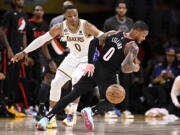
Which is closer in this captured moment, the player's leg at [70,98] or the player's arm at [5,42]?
the player's leg at [70,98]

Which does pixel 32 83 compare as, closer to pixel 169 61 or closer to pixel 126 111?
pixel 126 111

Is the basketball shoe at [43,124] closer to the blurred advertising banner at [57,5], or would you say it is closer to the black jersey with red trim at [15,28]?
the black jersey with red trim at [15,28]

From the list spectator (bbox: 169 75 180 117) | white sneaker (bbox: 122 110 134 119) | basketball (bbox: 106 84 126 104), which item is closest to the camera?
basketball (bbox: 106 84 126 104)

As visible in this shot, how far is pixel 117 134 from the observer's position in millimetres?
8055

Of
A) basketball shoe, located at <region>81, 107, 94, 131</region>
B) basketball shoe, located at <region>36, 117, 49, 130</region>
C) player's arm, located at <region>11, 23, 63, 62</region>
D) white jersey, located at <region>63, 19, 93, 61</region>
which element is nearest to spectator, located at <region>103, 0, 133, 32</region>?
white jersey, located at <region>63, 19, 93, 61</region>

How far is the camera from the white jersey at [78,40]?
9.50m

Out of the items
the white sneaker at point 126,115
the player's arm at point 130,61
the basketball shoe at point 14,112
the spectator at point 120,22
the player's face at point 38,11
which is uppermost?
the player's face at point 38,11

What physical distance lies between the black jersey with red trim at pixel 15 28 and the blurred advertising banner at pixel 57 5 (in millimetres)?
770

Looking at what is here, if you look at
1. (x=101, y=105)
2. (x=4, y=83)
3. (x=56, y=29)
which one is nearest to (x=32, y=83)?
(x=4, y=83)

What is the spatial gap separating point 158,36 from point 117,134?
9.56 meters

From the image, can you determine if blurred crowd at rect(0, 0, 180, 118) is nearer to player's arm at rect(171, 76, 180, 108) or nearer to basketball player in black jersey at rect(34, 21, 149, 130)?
player's arm at rect(171, 76, 180, 108)

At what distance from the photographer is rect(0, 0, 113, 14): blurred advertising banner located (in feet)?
44.7

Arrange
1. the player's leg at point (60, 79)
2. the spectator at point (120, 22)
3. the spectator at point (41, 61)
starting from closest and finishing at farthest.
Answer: the player's leg at point (60, 79) < the spectator at point (41, 61) < the spectator at point (120, 22)

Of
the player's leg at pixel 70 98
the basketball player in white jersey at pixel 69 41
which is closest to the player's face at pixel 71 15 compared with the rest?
the basketball player in white jersey at pixel 69 41
